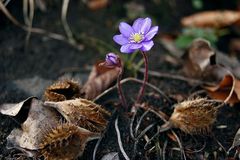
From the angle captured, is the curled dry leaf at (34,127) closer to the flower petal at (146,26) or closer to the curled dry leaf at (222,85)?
the flower petal at (146,26)

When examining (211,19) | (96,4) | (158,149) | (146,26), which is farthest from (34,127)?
(211,19)

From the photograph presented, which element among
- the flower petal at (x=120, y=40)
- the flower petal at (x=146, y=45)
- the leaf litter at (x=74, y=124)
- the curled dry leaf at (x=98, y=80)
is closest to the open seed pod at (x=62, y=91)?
the leaf litter at (x=74, y=124)

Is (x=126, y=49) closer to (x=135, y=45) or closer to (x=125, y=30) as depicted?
(x=135, y=45)

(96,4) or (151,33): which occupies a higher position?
(151,33)

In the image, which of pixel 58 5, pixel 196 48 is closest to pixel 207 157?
pixel 196 48

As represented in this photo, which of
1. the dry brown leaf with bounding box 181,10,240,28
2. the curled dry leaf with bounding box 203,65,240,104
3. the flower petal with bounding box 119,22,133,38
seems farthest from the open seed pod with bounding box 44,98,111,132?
the dry brown leaf with bounding box 181,10,240,28
